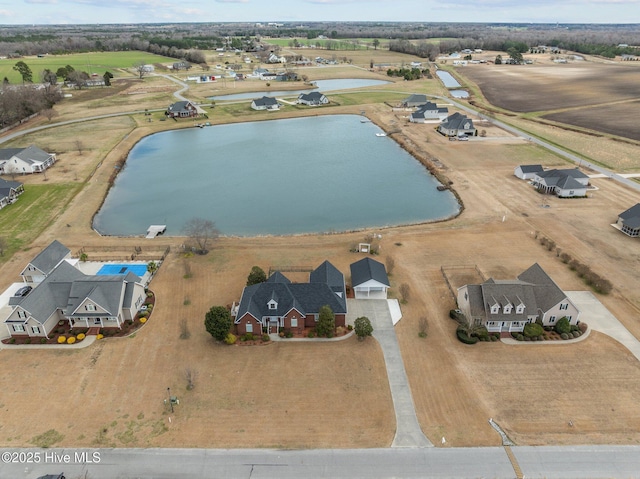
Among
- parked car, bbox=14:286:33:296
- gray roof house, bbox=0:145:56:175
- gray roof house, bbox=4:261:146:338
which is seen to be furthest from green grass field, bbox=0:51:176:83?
gray roof house, bbox=4:261:146:338

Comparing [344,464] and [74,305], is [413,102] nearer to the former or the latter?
[74,305]

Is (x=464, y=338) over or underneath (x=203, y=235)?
over

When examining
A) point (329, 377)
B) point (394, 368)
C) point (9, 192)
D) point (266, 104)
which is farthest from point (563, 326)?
point (266, 104)

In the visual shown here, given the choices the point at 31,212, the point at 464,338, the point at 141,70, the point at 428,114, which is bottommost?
the point at 141,70

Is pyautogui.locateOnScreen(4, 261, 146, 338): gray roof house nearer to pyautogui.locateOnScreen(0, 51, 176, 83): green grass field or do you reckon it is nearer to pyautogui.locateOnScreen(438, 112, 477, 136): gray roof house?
pyautogui.locateOnScreen(438, 112, 477, 136): gray roof house

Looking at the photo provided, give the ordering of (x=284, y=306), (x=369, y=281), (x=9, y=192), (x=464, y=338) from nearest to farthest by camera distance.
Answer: (x=464, y=338) → (x=284, y=306) → (x=369, y=281) → (x=9, y=192)

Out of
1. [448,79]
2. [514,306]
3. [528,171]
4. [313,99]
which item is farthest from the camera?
[448,79]

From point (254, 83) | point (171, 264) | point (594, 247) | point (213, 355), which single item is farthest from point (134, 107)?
point (594, 247)
